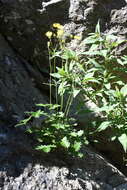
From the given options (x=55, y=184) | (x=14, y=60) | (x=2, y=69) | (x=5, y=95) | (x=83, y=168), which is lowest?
(x=55, y=184)

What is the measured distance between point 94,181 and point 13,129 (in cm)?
71

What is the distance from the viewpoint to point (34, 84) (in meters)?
3.36

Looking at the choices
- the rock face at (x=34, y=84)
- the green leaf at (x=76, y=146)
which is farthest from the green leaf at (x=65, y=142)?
the rock face at (x=34, y=84)

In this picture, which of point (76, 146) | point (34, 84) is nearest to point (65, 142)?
point (76, 146)

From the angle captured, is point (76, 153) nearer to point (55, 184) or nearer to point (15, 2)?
point (55, 184)

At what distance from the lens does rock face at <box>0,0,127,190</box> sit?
7.79 feet

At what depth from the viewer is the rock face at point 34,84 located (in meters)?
2.38

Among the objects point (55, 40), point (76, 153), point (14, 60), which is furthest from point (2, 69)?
point (76, 153)

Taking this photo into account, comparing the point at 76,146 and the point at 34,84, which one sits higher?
the point at 34,84

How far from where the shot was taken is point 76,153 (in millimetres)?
2396

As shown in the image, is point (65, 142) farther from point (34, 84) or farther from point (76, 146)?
point (34, 84)

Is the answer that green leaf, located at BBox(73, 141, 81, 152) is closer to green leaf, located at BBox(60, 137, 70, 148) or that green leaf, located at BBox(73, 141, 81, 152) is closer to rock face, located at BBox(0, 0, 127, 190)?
green leaf, located at BBox(60, 137, 70, 148)

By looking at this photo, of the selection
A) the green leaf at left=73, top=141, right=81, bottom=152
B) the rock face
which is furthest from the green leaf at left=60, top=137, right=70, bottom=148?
the rock face

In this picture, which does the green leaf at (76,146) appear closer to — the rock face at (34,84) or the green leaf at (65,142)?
the green leaf at (65,142)
